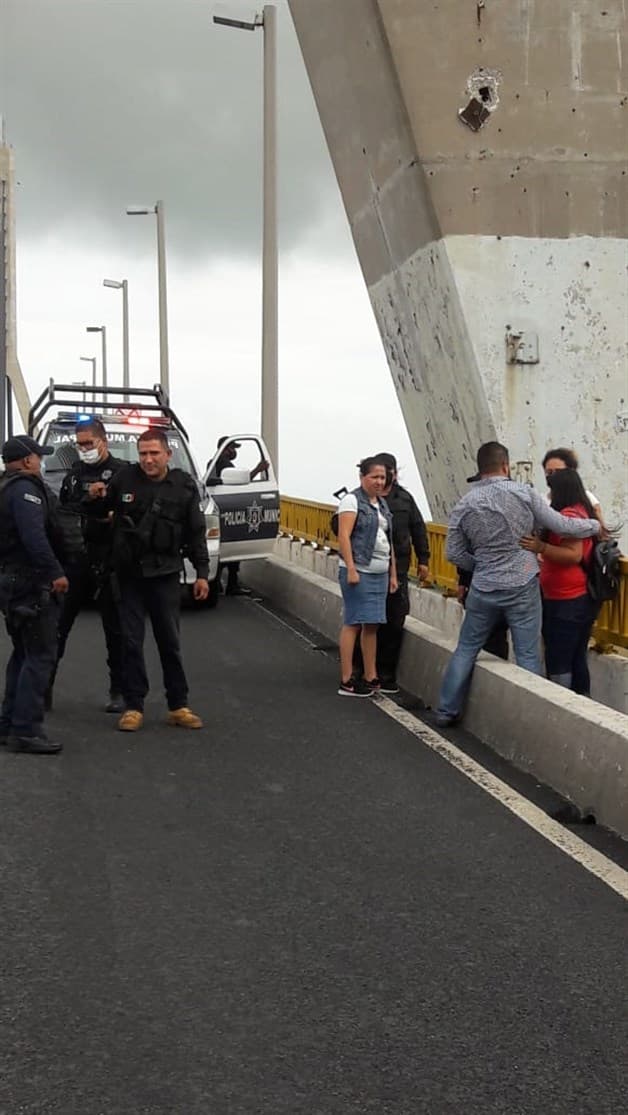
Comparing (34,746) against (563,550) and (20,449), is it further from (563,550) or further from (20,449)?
(563,550)

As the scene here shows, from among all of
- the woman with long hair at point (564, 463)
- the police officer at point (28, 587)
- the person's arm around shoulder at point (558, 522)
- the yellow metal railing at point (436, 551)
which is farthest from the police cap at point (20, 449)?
the yellow metal railing at point (436, 551)

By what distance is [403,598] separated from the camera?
1151 cm

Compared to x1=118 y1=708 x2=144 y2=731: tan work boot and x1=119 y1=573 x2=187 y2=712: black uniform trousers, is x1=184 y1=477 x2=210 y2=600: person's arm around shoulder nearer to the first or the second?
x1=119 y1=573 x2=187 y2=712: black uniform trousers

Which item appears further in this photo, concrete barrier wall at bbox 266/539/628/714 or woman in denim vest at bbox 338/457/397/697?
woman in denim vest at bbox 338/457/397/697

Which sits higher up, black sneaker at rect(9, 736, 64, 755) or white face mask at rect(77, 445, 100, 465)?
white face mask at rect(77, 445, 100, 465)

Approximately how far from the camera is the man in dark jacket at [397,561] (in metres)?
11.4

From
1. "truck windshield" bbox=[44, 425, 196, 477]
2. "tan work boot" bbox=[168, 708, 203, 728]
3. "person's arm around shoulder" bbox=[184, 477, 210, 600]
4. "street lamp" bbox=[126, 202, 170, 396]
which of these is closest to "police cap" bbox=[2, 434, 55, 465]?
"person's arm around shoulder" bbox=[184, 477, 210, 600]

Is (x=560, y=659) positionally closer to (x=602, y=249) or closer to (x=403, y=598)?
(x=403, y=598)

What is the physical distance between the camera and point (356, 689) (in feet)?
36.6

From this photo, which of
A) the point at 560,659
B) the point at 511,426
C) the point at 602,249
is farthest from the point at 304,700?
the point at 602,249

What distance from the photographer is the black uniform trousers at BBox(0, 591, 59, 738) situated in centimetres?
888

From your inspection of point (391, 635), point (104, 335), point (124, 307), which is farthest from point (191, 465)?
point (104, 335)

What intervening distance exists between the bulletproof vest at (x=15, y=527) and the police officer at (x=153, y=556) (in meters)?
0.58

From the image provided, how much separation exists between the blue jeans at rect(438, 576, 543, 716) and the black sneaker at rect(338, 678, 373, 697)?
137cm
